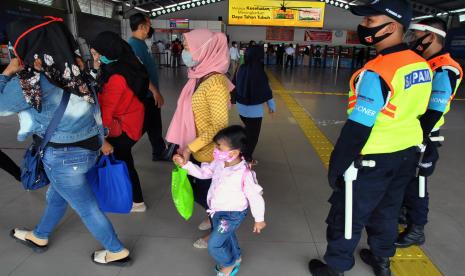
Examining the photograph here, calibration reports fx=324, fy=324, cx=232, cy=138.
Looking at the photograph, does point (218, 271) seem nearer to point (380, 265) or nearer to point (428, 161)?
point (380, 265)

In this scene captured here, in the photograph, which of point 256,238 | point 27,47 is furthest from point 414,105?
point 27,47

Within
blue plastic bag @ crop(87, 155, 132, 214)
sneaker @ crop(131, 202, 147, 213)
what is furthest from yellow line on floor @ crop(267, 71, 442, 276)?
sneaker @ crop(131, 202, 147, 213)

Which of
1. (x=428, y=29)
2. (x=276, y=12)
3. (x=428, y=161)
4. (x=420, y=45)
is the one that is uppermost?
(x=276, y=12)

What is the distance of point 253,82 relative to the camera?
3477 millimetres

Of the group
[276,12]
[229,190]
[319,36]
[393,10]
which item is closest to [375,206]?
[229,190]

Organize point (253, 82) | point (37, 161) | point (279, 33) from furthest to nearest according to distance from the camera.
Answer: point (279, 33) < point (253, 82) < point (37, 161)

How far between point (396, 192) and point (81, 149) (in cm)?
180

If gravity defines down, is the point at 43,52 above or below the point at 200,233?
above

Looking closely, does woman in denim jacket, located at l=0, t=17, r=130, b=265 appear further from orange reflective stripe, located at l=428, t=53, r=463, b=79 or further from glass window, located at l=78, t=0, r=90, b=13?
glass window, located at l=78, t=0, r=90, b=13

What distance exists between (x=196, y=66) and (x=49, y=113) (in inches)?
32.6

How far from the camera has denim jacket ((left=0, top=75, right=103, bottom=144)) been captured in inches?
60.4

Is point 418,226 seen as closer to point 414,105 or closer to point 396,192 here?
point 396,192

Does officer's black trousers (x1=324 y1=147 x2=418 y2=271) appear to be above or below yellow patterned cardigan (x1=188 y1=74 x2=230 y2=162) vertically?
below

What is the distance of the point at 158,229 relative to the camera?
2498 millimetres
